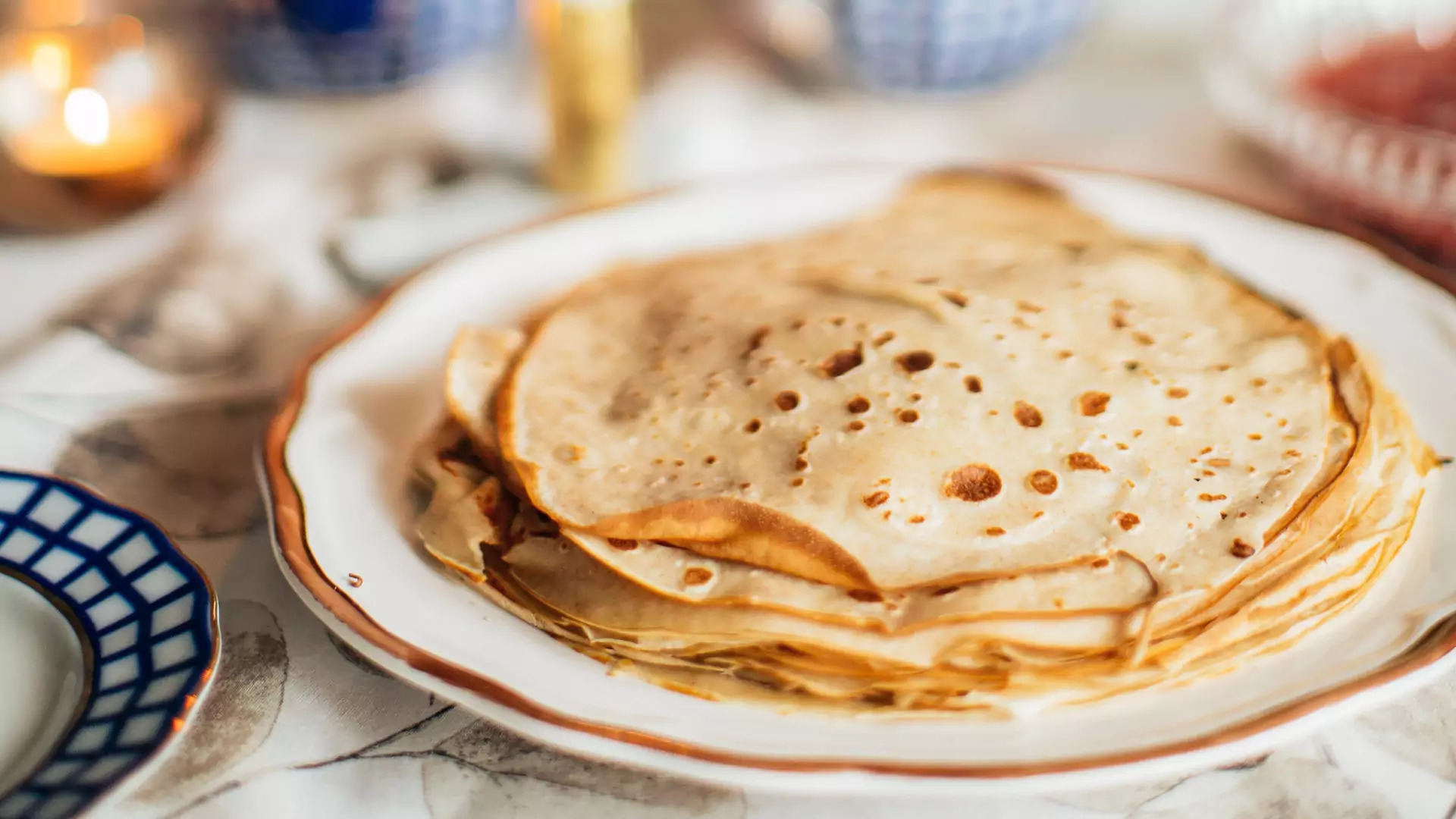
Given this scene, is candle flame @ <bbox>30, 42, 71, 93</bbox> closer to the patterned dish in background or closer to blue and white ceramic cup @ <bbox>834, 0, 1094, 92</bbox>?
blue and white ceramic cup @ <bbox>834, 0, 1094, 92</bbox>

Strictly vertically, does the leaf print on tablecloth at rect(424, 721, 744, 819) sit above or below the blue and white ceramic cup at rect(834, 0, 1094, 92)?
below

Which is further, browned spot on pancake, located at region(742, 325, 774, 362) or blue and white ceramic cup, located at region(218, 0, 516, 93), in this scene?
blue and white ceramic cup, located at region(218, 0, 516, 93)

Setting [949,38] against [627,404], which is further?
[949,38]

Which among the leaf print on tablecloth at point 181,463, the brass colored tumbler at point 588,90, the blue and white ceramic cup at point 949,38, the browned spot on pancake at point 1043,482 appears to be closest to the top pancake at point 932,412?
the browned spot on pancake at point 1043,482

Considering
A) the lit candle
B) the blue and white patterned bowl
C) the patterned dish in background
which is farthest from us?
the lit candle

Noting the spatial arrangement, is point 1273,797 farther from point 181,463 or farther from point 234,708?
point 181,463

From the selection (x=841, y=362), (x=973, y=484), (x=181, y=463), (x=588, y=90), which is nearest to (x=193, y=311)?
(x=181, y=463)

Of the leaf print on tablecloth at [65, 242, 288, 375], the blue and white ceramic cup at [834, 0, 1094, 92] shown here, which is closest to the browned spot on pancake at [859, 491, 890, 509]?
the leaf print on tablecloth at [65, 242, 288, 375]
